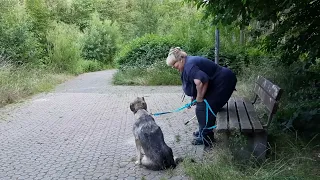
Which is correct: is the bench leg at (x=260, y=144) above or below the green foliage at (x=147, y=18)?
below

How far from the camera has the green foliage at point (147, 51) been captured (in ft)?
53.2

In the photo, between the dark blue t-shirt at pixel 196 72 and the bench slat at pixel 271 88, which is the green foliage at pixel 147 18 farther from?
the dark blue t-shirt at pixel 196 72

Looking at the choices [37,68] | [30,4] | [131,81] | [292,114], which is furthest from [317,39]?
[30,4]

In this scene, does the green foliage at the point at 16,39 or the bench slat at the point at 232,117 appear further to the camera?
the green foliage at the point at 16,39

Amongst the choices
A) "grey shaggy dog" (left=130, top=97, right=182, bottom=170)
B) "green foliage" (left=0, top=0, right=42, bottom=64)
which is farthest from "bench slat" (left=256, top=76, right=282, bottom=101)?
"green foliage" (left=0, top=0, right=42, bottom=64)

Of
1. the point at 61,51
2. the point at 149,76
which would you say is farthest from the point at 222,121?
the point at 61,51

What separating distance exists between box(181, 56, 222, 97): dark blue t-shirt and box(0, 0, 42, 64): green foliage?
37.8ft

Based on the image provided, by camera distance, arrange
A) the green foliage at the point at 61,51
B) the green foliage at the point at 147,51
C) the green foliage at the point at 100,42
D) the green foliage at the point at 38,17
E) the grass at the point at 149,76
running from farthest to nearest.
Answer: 1. the green foliage at the point at 100,42
2. the green foliage at the point at 38,17
3. the green foliage at the point at 61,51
4. the green foliage at the point at 147,51
5. the grass at the point at 149,76

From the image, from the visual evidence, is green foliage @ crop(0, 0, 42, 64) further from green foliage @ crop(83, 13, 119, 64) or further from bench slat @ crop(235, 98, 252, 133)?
green foliage @ crop(83, 13, 119, 64)

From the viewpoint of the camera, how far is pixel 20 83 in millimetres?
12344

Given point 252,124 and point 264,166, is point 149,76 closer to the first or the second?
point 252,124

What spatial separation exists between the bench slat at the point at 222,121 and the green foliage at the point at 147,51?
1062 cm

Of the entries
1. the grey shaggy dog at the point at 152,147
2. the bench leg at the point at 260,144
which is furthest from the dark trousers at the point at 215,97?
the bench leg at the point at 260,144

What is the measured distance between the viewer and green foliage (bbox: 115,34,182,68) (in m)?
16.2
